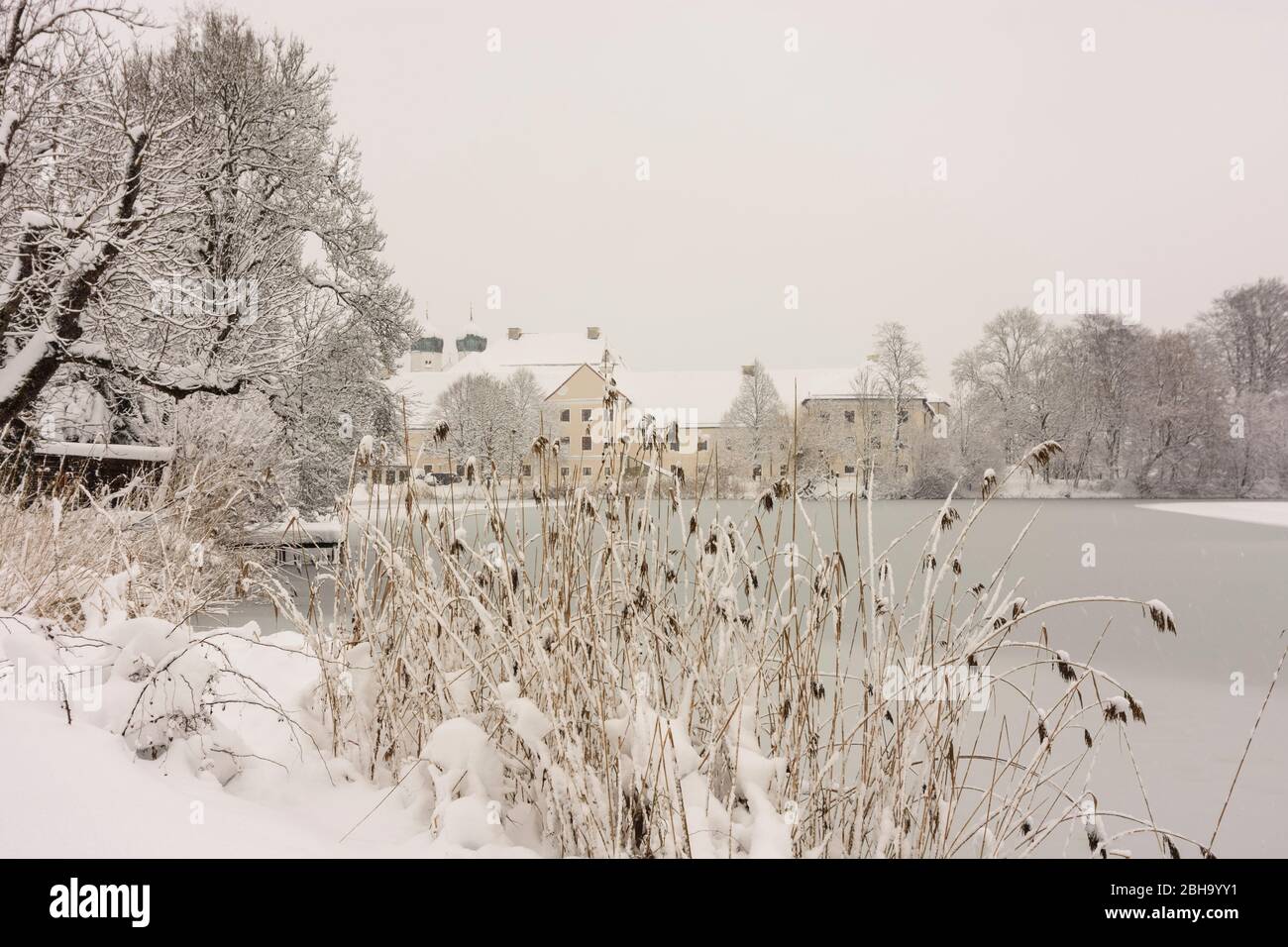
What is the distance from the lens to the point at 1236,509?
80.3ft

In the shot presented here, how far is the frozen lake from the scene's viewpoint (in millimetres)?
3795

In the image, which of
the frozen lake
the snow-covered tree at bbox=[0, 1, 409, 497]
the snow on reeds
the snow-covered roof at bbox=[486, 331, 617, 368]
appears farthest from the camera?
the snow-covered roof at bbox=[486, 331, 617, 368]

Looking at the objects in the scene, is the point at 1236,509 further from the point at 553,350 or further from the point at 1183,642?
the point at 553,350

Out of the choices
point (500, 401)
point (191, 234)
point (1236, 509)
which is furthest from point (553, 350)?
point (191, 234)

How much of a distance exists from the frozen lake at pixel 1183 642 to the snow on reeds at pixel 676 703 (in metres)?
0.34

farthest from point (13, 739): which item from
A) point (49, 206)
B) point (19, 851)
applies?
point (49, 206)

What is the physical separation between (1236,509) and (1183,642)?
824 inches

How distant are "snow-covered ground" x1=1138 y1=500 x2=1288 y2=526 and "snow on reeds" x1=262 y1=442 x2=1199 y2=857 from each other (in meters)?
22.4

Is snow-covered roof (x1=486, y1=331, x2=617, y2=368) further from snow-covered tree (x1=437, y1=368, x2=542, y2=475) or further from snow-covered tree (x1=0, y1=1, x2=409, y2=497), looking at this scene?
snow-covered tree (x1=0, y1=1, x2=409, y2=497)

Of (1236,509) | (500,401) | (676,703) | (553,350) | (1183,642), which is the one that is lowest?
(1183,642)

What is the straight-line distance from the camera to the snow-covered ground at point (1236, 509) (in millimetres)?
21266

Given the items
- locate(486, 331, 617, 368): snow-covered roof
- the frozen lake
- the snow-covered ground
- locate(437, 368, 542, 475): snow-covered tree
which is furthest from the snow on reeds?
locate(486, 331, 617, 368): snow-covered roof

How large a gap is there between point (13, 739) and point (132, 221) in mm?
6608
